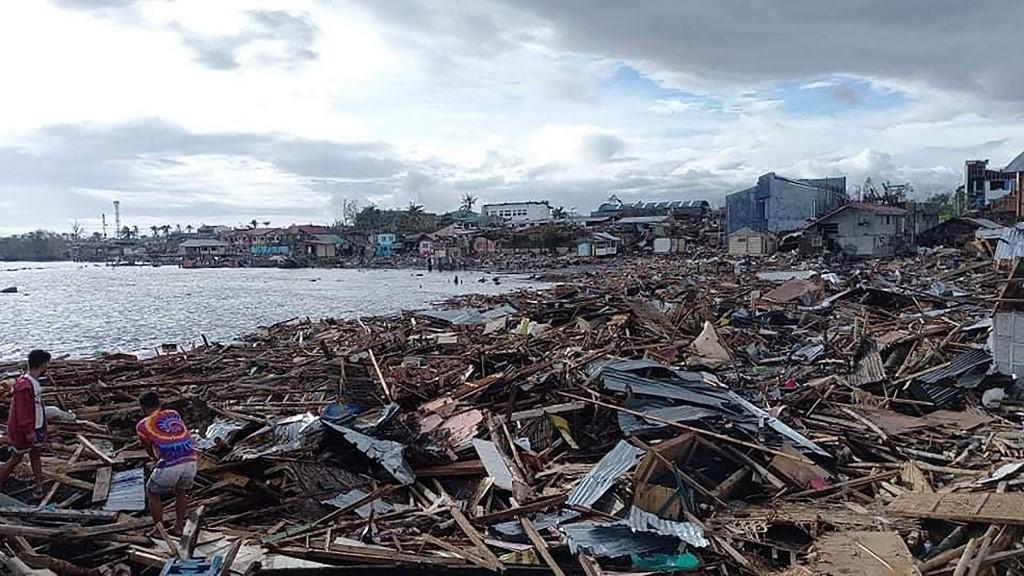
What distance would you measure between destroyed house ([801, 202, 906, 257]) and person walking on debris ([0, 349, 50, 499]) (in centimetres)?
4256

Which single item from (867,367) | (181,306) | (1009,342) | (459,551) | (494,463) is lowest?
(181,306)

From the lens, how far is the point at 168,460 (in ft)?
19.6

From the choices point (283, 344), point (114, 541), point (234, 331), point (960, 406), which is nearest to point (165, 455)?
point (114, 541)

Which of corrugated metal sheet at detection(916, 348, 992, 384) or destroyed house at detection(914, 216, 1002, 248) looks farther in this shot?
destroyed house at detection(914, 216, 1002, 248)

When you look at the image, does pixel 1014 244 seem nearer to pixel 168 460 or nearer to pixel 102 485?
pixel 168 460

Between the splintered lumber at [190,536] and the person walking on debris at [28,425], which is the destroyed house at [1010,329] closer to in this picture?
the splintered lumber at [190,536]

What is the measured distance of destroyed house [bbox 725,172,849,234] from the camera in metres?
57.6

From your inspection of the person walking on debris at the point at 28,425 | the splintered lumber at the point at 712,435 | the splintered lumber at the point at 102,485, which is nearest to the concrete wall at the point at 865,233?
the splintered lumber at the point at 712,435

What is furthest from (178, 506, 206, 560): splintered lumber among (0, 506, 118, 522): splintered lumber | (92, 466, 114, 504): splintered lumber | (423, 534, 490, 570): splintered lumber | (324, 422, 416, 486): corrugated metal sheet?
(423, 534, 490, 570): splintered lumber

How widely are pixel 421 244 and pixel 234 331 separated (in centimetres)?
5225

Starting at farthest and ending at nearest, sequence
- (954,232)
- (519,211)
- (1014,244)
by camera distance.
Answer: (519,211) → (954,232) → (1014,244)

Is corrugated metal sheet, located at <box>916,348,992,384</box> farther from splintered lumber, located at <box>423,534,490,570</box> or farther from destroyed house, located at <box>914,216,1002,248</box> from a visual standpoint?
destroyed house, located at <box>914,216,1002,248</box>

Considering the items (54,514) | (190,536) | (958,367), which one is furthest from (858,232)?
(54,514)

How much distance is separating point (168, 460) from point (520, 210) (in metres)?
101
